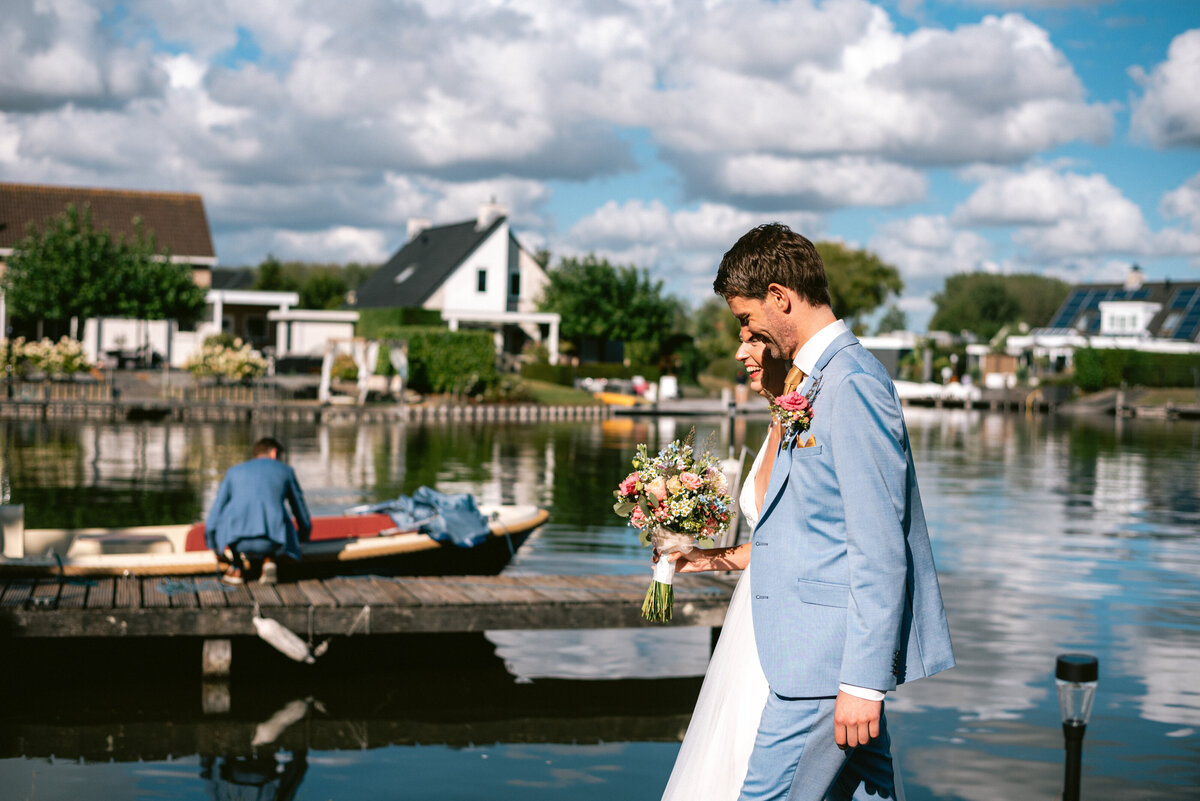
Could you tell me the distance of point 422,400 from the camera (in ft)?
145

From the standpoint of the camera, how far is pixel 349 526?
11.4m

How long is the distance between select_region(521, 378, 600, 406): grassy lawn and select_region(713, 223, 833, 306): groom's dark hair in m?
43.0

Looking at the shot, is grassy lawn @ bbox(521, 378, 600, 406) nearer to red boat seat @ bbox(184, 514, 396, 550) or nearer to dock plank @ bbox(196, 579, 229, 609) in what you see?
red boat seat @ bbox(184, 514, 396, 550)

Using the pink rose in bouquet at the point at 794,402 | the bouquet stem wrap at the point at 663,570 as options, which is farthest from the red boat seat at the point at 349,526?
the pink rose in bouquet at the point at 794,402

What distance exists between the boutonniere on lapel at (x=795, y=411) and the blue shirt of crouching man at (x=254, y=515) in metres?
7.06

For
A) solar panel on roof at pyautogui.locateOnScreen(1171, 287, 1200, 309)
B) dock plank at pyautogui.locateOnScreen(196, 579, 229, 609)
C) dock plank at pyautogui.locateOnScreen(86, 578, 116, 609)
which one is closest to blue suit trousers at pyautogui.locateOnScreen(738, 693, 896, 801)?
dock plank at pyautogui.locateOnScreen(196, 579, 229, 609)

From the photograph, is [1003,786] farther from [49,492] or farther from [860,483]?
[49,492]

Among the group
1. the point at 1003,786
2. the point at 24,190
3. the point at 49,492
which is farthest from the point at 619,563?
the point at 24,190

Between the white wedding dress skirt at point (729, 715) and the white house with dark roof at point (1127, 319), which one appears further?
the white house with dark roof at point (1127, 319)

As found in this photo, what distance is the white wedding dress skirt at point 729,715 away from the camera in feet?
11.1

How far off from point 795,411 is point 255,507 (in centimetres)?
741

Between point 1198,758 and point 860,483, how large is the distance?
A: 6.67 meters

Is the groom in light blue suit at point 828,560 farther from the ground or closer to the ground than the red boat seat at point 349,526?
farther from the ground

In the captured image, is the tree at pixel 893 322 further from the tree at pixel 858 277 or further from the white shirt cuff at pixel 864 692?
the white shirt cuff at pixel 864 692
